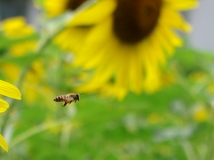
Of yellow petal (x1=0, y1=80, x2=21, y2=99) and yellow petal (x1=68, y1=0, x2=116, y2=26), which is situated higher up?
yellow petal (x1=68, y1=0, x2=116, y2=26)

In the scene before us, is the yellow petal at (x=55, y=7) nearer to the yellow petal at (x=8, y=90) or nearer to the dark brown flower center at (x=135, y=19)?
the dark brown flower center at (x=135, y=19)

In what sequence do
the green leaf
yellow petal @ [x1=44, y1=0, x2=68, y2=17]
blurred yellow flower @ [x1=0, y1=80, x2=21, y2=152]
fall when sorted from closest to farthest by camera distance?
blurred yellow flower @ [x1=0, y1=80, x2=21, y2=152] < the green leaf < yellow petal @ [x1=44, y1=0, x2=68, y2=17]

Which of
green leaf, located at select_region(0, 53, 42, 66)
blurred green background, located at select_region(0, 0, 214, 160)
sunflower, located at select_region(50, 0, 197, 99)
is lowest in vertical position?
blurred green background, located at select_region(0, 0, 214, 160)

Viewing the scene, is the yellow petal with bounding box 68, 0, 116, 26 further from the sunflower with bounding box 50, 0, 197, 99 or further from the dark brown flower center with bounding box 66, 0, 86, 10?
the dark brown flower center with bounding box 66, 0, 86, 10

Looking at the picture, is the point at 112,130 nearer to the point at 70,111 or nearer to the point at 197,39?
the point at 70,111

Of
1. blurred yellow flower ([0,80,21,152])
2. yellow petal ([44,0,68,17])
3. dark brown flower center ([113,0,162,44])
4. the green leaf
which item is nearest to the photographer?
blurred yellow flower ([0,80,21,152])

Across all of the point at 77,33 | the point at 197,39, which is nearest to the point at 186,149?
the point at 77,33

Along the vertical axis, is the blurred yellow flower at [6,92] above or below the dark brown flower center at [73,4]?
below

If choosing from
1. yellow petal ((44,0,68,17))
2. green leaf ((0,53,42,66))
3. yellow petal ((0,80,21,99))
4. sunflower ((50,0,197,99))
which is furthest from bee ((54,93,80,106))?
yellow petal ((44,0,68,17))

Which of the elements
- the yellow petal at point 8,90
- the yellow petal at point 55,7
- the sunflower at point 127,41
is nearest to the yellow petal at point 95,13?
the sunflower at point 127,41

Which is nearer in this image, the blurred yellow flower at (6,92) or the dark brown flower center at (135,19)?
the blurred yellow flower at (6,92)
